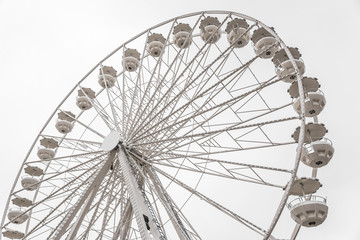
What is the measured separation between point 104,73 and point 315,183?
9601 millimetres

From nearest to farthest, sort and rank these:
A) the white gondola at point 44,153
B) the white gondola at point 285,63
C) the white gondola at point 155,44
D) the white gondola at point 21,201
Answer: the white gondola at point 285,63
the white gondola at point 155,44
the white gondola at point 21,201
the white gondola at point 44,153

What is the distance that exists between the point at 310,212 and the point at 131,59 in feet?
29.9

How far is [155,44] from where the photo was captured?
15258mm

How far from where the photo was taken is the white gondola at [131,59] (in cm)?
1584

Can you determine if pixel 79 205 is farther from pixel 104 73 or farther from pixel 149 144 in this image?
pixel 104 73

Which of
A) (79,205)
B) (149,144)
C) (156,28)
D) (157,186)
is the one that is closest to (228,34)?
(156,28)

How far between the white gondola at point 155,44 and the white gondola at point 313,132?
641 cm

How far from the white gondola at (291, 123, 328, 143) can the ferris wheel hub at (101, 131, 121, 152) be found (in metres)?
4.93

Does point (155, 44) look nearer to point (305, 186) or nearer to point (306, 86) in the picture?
point (306, 86)

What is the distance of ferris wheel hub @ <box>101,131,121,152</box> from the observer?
11844 millimetres

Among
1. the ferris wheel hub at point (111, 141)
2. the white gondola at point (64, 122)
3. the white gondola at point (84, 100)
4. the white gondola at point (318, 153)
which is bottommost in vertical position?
the ferris wheel hub at point (111, 141)

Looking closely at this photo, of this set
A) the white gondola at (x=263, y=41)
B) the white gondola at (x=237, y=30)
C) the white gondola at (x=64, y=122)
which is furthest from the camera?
the white gondola at (x=64, y=122)

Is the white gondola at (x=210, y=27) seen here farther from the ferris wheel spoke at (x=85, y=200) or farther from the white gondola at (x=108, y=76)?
the ferris wheel spoke at (x=85, y=200)

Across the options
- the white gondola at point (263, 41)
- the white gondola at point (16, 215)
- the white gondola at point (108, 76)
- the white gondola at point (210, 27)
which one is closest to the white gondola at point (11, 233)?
the white gondola at point (16, 215)
